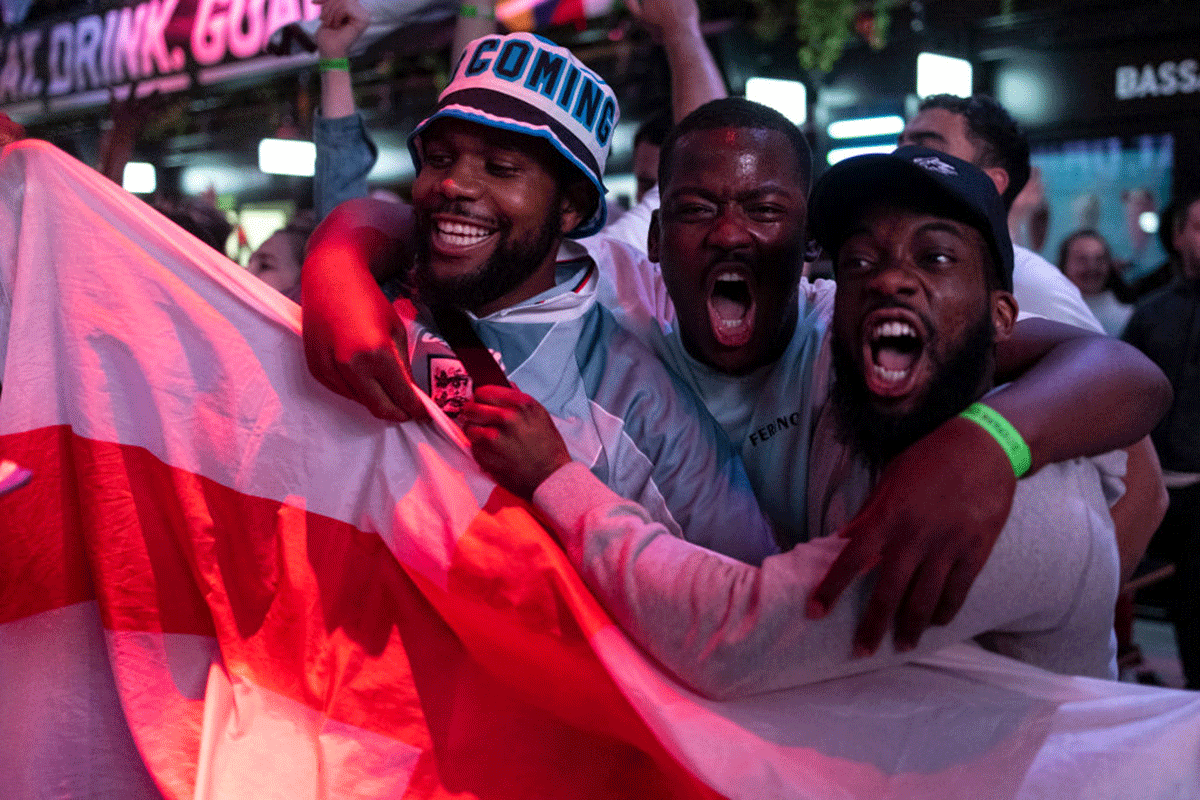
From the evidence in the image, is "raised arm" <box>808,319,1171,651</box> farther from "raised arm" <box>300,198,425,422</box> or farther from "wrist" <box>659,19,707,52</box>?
"wrist" <box>659,19,707,52</box>

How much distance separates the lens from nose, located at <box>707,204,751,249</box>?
207cm

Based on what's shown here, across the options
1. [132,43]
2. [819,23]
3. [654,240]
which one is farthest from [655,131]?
[132,43]

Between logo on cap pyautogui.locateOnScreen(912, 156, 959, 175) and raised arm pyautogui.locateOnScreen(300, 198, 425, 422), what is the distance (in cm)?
85

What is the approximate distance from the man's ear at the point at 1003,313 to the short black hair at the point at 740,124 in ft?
1.96

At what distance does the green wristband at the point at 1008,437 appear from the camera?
138 cm

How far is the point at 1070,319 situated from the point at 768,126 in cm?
83

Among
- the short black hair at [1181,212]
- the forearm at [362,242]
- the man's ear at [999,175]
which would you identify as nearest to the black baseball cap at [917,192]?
the forearm at [362,242]

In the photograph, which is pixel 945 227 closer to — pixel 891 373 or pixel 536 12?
pixel 891 373

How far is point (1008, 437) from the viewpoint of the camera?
4.55 feet

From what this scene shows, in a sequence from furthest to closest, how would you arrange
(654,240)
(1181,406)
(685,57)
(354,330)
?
(1181,406), (685,57), (654,240), (354,330)

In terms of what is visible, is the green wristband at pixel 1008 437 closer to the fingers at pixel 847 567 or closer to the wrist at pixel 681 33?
the fingers at pixel 847 567

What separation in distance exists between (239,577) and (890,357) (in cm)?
116

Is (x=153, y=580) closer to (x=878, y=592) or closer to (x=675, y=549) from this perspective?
(x=675, y=549)

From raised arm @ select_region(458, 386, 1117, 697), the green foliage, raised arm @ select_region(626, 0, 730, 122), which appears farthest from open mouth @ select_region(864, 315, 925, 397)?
the green foliage
